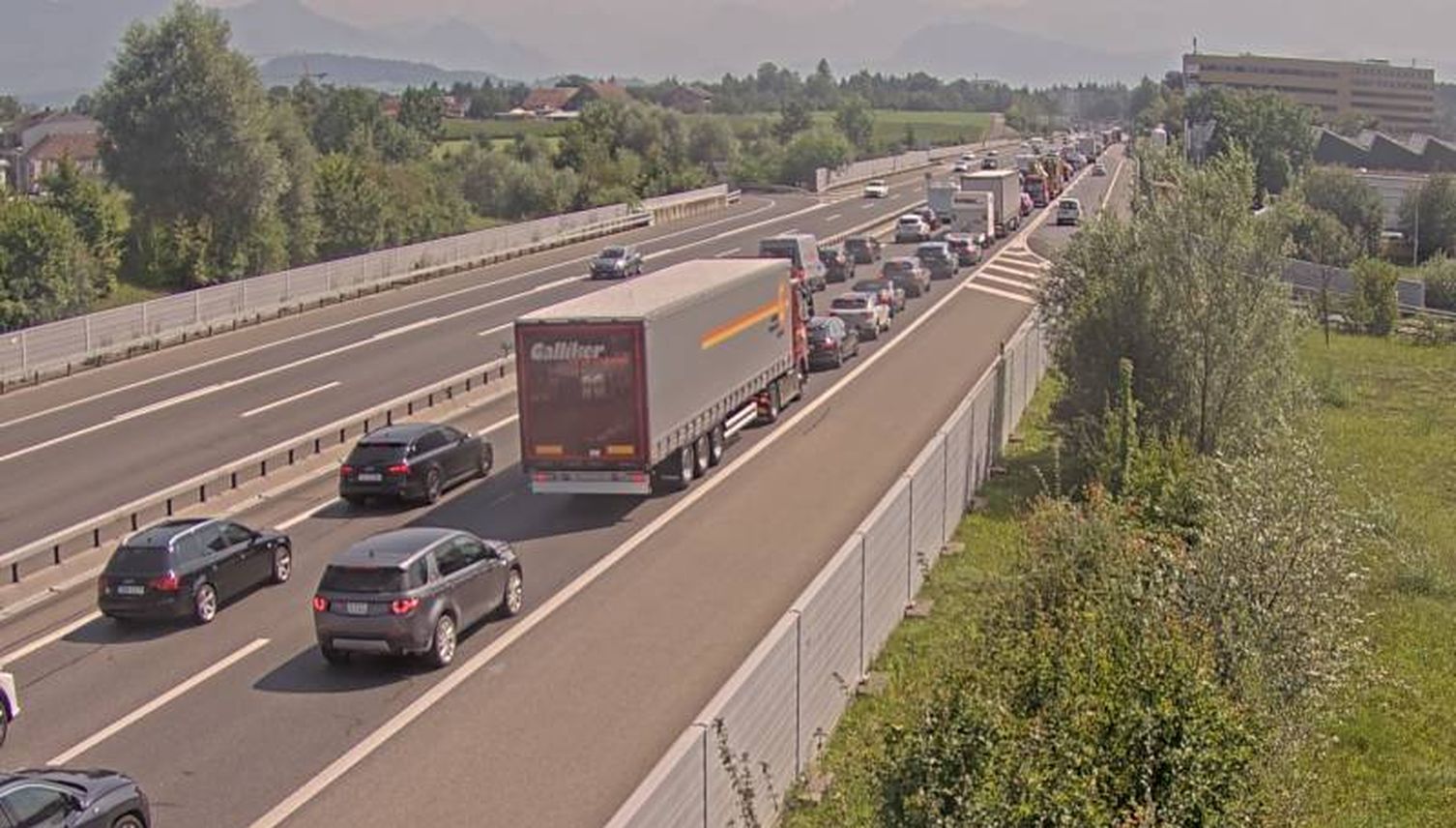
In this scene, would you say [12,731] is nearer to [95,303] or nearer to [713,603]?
[713,603]

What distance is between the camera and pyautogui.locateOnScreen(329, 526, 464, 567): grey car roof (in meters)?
18.5

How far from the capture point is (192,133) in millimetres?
60281

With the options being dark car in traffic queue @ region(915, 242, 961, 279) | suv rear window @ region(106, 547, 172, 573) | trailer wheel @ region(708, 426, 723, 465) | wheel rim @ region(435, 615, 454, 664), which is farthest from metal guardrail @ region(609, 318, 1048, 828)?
dark car in traffic queue @ region(915, 242, 961, 279)

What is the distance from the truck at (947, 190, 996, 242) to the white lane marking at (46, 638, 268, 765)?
58088mm

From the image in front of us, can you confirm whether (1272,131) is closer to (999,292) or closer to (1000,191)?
(1000,191)

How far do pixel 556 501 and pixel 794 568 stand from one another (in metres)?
6.59

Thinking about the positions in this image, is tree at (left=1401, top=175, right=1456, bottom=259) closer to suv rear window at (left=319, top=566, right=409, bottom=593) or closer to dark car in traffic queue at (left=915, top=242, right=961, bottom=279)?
dark car in traffic queue at (left=915, top=242, right=961, bottom=279)

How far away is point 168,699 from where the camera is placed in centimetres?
1805

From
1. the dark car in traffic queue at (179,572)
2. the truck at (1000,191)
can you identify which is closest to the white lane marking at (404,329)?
the dark car in traffic queue at (179,572)

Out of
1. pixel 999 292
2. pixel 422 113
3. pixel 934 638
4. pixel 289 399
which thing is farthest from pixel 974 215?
pixel 422 113

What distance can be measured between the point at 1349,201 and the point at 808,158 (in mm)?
41338

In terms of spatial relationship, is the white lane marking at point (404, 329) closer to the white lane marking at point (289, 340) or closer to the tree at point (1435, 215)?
the white lane marking at point (289, 340)

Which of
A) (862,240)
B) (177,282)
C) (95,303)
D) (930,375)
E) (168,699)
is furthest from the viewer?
(862,240)

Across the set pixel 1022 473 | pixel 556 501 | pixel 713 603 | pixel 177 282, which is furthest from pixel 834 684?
pixel 177 282
